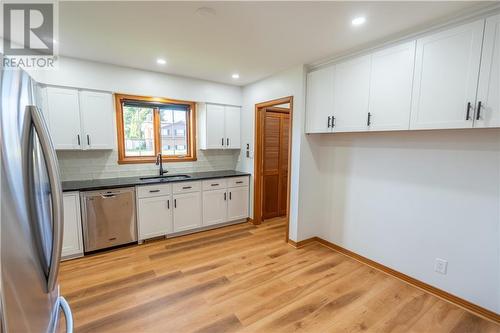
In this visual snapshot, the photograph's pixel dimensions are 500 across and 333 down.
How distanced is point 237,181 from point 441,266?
2.86m

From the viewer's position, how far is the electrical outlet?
2230 mm

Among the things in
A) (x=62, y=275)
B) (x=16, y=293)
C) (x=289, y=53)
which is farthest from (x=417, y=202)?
(x=62, y=275)

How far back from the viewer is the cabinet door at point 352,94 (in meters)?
2.54

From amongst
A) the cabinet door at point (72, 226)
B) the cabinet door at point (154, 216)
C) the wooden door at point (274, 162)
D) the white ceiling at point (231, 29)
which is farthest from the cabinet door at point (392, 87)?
the cabinet door at point (72, 226)

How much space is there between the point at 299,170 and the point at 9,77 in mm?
2858

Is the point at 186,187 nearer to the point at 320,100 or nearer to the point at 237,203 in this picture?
the point at 237,203

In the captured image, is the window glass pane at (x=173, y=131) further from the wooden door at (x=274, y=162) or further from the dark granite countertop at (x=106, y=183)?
the wooden door at (x=274, y=162)

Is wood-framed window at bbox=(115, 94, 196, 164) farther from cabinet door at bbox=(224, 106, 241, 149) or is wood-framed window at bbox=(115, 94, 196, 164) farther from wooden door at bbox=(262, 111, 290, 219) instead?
wooden door at bbox=(262, 111, 290, 219)

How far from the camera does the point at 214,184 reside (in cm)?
382

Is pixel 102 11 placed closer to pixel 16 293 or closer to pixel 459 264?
pixel 16 293

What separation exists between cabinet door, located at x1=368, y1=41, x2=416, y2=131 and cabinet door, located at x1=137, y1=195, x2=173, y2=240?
288cm

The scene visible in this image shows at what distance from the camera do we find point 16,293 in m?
0.63

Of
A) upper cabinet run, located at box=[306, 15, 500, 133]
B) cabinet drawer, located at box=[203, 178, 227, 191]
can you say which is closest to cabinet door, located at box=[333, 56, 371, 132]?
upper cabinet run, located at box=[306, 15, 500, 133]

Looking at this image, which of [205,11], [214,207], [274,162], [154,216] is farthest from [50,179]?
[274,162]
